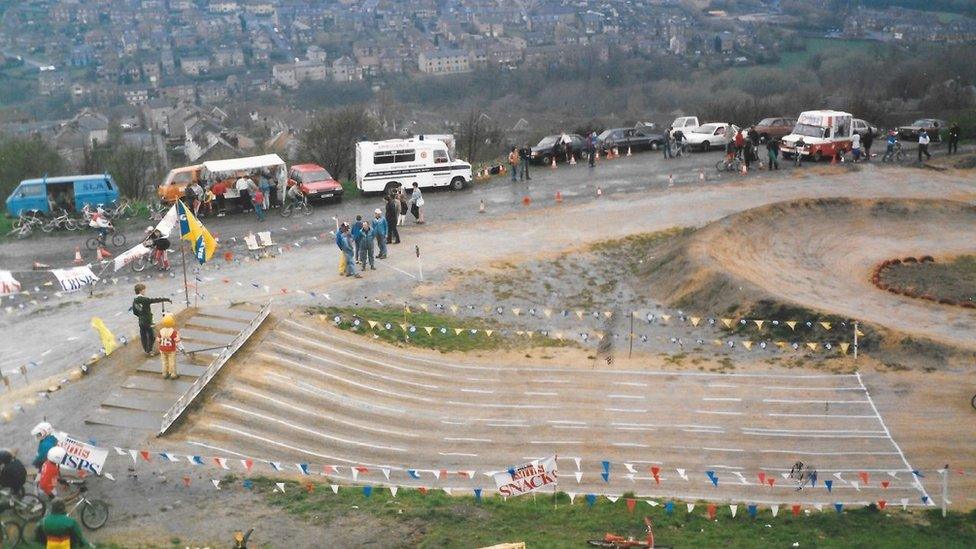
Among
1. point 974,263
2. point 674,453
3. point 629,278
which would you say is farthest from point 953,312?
point 674,453

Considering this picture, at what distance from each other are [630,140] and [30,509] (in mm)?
36518

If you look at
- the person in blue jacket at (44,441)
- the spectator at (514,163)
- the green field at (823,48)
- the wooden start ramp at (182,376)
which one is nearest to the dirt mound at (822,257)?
the spectator at (514,163)

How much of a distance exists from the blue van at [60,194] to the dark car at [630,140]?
72.0 feet

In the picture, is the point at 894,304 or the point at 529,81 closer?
the point at 894,304

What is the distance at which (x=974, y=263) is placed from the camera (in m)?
33.5

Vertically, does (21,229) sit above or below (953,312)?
above

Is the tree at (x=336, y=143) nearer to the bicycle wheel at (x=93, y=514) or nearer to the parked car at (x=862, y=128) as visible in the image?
the parked car at (x=862, y=128)

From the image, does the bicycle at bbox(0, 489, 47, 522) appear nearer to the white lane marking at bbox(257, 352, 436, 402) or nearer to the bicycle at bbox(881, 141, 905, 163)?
the white lane marking at bbox(257, 352, 436, 402)

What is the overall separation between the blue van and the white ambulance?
92.0 ft

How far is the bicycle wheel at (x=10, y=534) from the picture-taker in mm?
16359

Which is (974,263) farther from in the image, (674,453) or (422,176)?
(422,176)

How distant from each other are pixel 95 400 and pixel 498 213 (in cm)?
1944

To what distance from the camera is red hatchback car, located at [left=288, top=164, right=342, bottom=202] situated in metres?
39.4

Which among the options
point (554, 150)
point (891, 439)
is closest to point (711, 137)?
point (554, 150)
